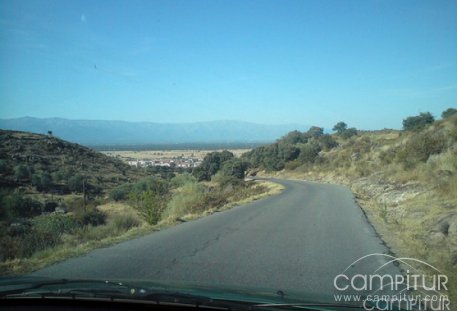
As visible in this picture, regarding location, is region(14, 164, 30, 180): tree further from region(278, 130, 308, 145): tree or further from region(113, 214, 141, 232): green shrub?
region(278, 130, 308, 145): tree

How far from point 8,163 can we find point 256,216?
23.7 m

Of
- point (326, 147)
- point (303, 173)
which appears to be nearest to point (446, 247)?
point (303, 173)

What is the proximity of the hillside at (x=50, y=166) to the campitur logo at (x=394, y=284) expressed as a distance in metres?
29.1

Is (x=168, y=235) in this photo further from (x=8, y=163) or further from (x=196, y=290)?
(x=8, y=163)

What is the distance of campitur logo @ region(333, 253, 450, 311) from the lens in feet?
21.3

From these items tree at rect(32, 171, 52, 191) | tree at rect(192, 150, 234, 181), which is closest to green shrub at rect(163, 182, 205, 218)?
tree at rect(32, 171, 52, 191)

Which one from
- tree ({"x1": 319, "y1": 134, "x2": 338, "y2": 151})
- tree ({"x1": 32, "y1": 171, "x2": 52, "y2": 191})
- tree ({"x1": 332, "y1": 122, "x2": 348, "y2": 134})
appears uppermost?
tree ({"x1": 332, "y1": 122, "x2": 348, "y2": 134})

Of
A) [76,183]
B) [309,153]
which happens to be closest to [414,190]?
[76,183]

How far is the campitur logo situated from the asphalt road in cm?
15

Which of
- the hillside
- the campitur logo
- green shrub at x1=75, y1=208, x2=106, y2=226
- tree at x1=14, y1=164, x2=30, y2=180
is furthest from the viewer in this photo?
the hillside

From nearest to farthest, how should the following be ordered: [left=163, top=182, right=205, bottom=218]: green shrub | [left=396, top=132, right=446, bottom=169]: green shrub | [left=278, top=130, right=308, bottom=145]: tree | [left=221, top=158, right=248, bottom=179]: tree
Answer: [left=163, top=182, right=205, bottom=218]: green shrub, [left=396, top=132, right=446, bottom=169]: green shrub, [left=221, top=158, right=248, bottom=179]: tree, [left=278, top=130, right=308, bottom=145]: tree

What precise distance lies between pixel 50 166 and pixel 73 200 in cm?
794

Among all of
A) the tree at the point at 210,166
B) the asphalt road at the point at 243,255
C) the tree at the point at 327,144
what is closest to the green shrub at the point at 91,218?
the asphalt road at the point at 243,255

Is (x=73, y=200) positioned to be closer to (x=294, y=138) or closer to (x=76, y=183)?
(x=76, y=183)
